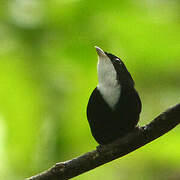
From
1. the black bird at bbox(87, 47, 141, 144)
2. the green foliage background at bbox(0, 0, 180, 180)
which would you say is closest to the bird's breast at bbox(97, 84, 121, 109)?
the black bird at bbox(87, 47, 141, 144)

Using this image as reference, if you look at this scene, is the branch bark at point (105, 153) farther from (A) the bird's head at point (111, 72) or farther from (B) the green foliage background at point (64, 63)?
(B) the green foliage background at point (64, 63)

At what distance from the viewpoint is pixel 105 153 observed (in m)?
1.56

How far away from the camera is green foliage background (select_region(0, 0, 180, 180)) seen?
6.10ft

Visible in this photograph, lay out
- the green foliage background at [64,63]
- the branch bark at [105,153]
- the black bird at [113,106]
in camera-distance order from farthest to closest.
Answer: the green foliage background at [64,63] < the black bird at [113,106] < the branch bark at [105,153]

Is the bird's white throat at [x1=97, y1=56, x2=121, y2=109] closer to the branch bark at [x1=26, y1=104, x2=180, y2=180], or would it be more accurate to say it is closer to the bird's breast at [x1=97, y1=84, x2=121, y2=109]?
the bird's breast at [x1=97, y1=84, x2=121, y2=109]

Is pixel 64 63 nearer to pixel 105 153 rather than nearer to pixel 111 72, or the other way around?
pixel 111 72

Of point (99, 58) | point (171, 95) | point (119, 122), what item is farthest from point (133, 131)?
point (171, 95)

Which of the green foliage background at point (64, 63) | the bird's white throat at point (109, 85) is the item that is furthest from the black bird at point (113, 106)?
the green foliage background at point (64, 63)

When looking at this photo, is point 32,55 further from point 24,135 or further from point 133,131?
point 133,131

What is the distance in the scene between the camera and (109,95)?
165 cm

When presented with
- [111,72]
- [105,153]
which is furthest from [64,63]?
[105,153]

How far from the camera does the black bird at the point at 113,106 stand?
5.39 feet

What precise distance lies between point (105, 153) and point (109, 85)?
0.24 meters

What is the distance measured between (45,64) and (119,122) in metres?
0.50
